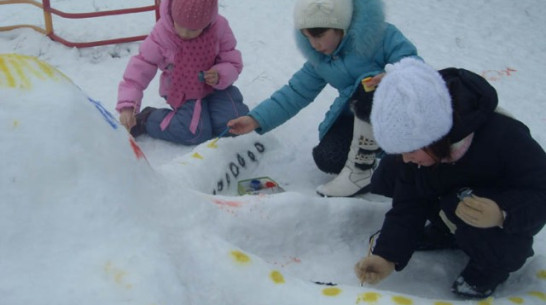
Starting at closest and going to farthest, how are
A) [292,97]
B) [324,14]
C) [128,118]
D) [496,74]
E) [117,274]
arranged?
[117,274] → [324,14] → [292,97] → [128,118] → [496,74]

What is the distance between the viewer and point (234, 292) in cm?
146

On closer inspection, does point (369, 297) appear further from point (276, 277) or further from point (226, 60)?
point (226, 60)

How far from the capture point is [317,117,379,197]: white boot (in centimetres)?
221

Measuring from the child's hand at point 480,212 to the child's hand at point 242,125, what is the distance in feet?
3.25

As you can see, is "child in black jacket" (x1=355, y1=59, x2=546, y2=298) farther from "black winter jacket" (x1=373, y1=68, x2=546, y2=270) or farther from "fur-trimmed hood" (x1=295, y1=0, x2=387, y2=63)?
"fur-trimmed hood" (x1=295, y1=0, x2=387, y2=63)

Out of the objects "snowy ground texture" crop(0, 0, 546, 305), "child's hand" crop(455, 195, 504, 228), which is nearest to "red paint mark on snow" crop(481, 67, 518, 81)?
"snowy ground texture" crop(0, 0, 546, 305)

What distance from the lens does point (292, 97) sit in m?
2.43

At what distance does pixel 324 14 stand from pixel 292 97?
1.37 feet

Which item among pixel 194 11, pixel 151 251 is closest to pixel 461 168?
pixel 151 251

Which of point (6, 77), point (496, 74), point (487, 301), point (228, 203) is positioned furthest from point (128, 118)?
point (496, 74)

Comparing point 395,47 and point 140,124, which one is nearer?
point 395,47

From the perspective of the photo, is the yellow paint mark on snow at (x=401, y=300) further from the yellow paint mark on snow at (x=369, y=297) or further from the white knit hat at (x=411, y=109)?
the white knit hat at (x=411, y=109)

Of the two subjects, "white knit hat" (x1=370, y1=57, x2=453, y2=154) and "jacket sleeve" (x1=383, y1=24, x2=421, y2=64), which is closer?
"white knit hat" (x1=370, y1=57, x2=453, y2=154)

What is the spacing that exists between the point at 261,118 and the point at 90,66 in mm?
1431
